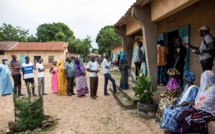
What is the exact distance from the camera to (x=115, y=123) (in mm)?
4820

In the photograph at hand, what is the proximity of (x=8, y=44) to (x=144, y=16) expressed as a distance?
1174 inches

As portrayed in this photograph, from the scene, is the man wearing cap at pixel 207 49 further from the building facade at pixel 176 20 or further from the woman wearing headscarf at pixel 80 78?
the woman wearing headscarf at pixel 80 78

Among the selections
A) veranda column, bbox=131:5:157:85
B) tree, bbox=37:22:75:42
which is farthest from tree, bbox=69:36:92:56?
veranda column, bbox=131:5:157:85

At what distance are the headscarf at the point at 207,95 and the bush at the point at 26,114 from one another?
354cm

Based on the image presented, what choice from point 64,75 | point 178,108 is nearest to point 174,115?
point 178,108

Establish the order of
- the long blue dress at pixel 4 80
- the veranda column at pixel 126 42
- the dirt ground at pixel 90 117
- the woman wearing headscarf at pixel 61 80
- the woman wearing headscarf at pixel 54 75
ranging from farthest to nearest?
the veranda column at pixel 126 42
the woman wearing headscarf at pixel 54 75
the long blue dress at pixel 4 80
the woman wearing headscarf at pixel 61 80
the dirt ground at pixel 90 117

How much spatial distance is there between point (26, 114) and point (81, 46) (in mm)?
35608

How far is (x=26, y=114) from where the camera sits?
4.47 metres

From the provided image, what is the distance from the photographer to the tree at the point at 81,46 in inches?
1518

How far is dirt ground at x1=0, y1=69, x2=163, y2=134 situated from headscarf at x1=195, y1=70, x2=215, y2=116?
1.21 m

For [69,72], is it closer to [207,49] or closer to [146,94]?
[146,94]

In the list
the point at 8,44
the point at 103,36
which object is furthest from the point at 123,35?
the point at 103,36

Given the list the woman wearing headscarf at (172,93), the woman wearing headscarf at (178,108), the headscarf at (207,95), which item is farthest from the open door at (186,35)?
the headscarf at (207,95)

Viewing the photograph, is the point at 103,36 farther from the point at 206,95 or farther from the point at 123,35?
the point at 206,95
